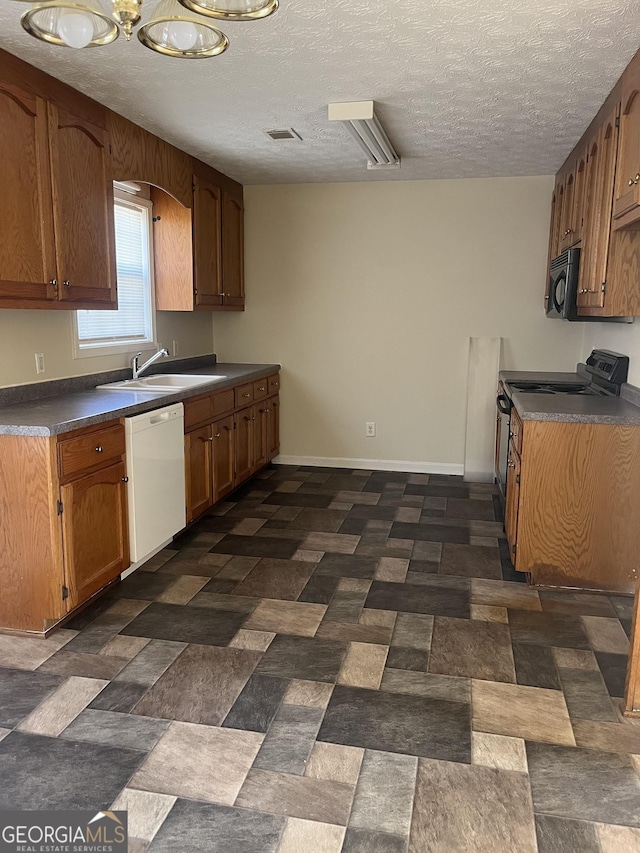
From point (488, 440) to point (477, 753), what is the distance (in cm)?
343

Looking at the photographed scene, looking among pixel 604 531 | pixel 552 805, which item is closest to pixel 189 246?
pixel 604 531

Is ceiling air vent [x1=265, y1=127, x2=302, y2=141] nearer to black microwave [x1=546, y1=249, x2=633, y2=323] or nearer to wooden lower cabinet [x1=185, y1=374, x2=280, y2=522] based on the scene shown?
wooden lower cabinet [x1=185, y1=374, x2=280, y2=522]

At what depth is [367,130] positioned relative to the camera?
3.49m

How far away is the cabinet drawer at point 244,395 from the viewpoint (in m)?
4.64

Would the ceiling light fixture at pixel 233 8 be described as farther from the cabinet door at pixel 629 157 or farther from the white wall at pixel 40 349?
the white wall at pixel 40 349

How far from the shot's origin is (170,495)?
3.54 meters

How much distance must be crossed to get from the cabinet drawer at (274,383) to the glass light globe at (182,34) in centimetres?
363

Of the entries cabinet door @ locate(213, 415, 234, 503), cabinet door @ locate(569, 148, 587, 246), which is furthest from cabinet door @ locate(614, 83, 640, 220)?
cabinet door @ locate(213, 415, 234, 503)

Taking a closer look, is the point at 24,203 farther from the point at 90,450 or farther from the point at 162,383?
the point at 162,383

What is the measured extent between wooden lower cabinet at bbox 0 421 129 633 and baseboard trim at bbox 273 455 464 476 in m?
2.91

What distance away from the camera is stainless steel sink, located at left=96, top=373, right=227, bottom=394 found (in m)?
3.75

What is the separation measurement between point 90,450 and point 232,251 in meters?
2.87

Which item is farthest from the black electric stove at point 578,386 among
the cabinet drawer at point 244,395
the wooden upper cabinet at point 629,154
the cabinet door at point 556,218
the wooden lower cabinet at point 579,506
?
the cabinet drawer at point 244,395

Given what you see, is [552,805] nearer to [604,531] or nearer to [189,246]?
[604,531]
